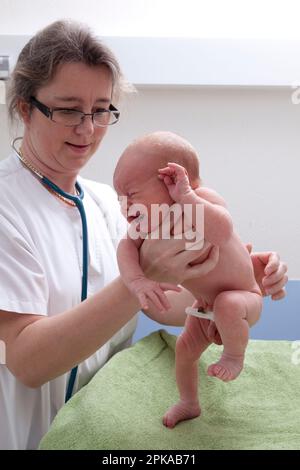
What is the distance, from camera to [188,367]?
1.20 metres

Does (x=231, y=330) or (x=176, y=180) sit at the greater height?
(x=176, y=180)

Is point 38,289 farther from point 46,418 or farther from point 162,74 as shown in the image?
point 162,74

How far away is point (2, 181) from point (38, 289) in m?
0.29

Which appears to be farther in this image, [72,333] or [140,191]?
[72,333]

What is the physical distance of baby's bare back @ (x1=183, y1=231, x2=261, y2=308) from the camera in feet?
3.53

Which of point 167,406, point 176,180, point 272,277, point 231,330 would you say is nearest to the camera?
point 176,180

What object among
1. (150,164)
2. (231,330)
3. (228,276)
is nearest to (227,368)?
(231,330)

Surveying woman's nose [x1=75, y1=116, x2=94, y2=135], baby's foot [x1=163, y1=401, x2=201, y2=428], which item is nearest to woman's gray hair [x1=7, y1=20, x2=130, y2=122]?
woman's nose [x1=75, y1=116, x2=94, y2=135]

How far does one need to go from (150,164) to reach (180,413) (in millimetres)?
542

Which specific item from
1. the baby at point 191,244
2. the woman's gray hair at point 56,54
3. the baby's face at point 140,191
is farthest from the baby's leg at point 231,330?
the woman's gray hair at point 56,54

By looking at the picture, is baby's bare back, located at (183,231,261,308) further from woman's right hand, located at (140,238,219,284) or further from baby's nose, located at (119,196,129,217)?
baby's nose, located at (119,196,129,217)

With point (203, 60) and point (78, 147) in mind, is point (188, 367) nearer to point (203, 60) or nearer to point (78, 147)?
point (78, 147)

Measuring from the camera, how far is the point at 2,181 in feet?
4.47

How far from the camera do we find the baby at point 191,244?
96 centimetres
